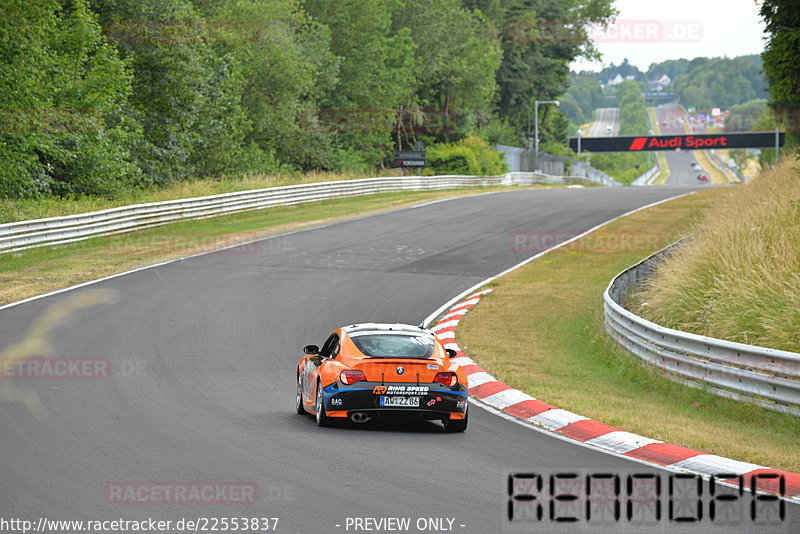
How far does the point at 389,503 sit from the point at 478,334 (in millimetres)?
10180

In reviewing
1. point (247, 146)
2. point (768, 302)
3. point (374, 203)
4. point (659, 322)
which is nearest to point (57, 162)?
point (374, 203)

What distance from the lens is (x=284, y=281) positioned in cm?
2183

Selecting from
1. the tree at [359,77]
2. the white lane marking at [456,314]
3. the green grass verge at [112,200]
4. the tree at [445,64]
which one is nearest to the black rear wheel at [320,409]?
the white lane marking at [456,314]

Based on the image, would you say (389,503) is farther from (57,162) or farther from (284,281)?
(57,162)

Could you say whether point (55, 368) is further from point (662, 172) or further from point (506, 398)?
point (662, 172)

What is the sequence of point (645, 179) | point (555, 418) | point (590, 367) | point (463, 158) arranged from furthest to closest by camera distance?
point (645, 179), point (463, 158), point (590, 367), point (555, 418)

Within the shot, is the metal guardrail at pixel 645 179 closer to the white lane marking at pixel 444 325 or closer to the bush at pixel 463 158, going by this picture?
the bush at pixel 463 158

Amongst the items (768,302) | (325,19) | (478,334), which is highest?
(325,19)

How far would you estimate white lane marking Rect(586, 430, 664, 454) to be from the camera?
916 centimetres

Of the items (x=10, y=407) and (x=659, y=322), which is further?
(x=659, y=322)

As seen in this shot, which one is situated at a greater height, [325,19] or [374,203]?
[325,19]

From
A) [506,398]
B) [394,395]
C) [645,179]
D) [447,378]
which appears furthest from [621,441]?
[645,179]

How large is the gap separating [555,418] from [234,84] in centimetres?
3825

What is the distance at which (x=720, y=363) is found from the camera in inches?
468
